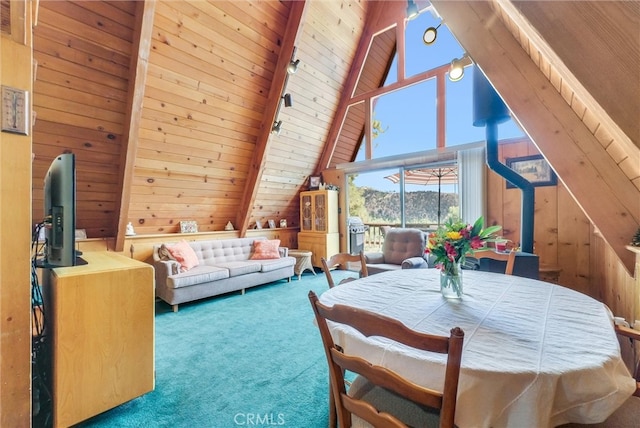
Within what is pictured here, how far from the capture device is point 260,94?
3900mm

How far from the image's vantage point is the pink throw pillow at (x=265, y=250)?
4.57m

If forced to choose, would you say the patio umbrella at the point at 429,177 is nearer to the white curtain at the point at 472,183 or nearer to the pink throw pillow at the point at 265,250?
the white curtain at the point at 472,183

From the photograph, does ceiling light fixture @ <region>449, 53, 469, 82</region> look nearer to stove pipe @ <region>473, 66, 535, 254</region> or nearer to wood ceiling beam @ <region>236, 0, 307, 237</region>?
stove pipe @ <region>473, 66, 535, 254</region>

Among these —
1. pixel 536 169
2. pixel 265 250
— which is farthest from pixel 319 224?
pixel 536 169

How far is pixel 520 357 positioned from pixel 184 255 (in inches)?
149

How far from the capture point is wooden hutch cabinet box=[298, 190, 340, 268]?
534 cm

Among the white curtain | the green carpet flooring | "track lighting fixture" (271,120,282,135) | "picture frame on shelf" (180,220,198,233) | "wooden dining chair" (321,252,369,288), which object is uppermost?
"track lighting fixture" (271,120,282,135)

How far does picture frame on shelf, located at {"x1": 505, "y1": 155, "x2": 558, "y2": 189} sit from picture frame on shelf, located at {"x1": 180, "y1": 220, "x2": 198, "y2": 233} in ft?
15.3

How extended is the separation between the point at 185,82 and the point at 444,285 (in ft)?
11.4

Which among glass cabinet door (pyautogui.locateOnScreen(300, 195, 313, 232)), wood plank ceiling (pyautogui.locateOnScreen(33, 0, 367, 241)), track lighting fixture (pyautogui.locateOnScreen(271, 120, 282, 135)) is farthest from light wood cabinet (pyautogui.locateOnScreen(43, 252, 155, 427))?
glass cabinet door (pyautogui.locateOnScreen(300, 195, 313, 232))

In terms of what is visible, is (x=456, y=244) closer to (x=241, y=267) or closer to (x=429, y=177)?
(x=241, y=267)

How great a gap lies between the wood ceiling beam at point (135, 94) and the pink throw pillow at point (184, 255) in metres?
0.70

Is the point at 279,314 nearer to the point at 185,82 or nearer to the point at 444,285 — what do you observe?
the point at 444,285

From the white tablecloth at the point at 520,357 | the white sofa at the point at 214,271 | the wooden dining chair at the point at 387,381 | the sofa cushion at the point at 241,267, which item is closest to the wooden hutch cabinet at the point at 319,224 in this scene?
the white sofa at the point at 214,271
